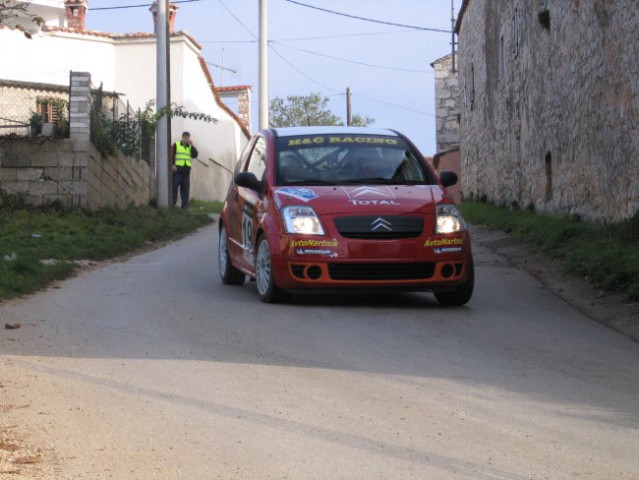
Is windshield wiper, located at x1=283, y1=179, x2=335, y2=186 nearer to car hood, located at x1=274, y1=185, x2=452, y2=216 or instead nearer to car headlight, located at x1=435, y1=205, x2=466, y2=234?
car hood, located at x1=274, y1=185, x2=452, y2=216

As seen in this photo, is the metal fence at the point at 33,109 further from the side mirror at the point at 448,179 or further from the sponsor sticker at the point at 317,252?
the sponsor sticker at the point at 317,252

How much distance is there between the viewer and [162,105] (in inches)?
949

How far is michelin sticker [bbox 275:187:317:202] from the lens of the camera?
10.0 metres

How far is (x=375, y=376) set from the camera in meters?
6.83

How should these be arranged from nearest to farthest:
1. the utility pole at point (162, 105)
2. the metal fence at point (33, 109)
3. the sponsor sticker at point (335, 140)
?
the sponsor sticker at point (335, 140), the metal fence at point (33, 109), the utility pole at point (162, 105)

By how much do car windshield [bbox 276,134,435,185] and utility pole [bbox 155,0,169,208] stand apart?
13337mm

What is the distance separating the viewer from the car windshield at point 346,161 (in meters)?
10.6

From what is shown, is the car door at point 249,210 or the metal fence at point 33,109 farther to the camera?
the metal fence at point 33,109

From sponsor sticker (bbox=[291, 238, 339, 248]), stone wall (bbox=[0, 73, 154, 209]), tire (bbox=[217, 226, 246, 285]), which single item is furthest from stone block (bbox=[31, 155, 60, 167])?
sponsor sticker (bbox=[291, 238, 339, 248])

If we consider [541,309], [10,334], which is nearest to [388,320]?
[541,309]

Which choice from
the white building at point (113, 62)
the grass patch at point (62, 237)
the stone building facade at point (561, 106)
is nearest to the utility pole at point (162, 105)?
the grass patch at point (62, 237)

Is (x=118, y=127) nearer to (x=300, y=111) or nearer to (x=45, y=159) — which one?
(x=45, y=159)

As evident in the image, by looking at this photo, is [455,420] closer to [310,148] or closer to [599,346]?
[599,346]

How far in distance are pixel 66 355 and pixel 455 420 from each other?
2.90m
